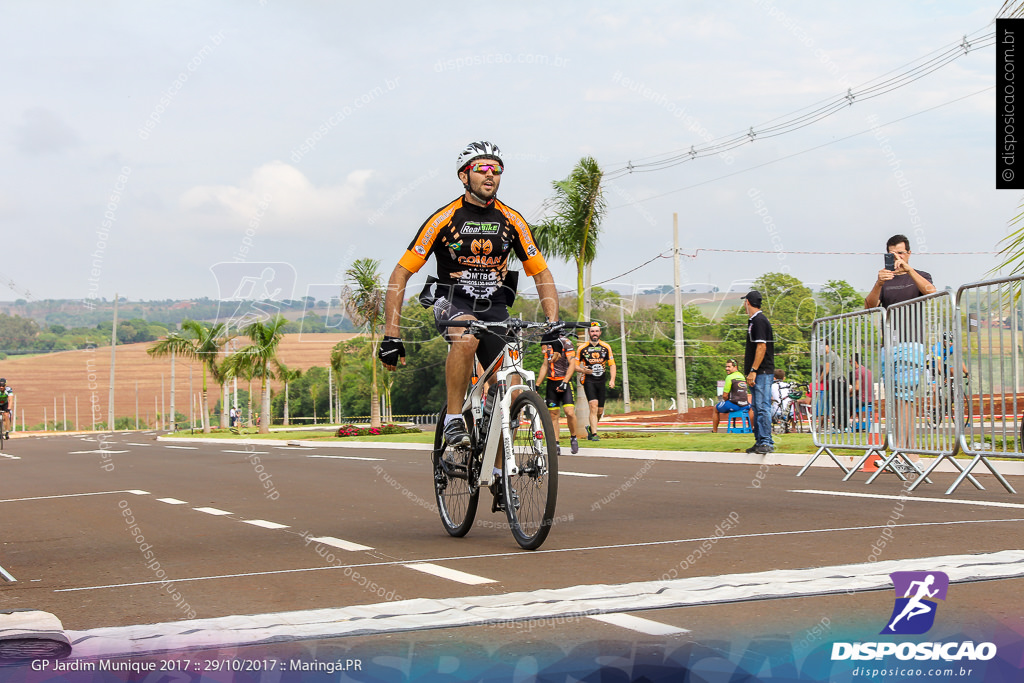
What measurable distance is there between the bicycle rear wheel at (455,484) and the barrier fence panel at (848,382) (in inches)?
211

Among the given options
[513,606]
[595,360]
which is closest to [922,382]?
[513,606]

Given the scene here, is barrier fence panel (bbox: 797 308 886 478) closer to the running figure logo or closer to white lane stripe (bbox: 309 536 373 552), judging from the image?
white lane stripe (bbox: 309 536 373 552)

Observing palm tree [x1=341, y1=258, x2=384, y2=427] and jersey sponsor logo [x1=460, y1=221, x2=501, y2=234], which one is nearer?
jersey sponsor logo [x1=460, y1=221, x2=501, y2=234]

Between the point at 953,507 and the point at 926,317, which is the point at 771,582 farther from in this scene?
the point at 926,317

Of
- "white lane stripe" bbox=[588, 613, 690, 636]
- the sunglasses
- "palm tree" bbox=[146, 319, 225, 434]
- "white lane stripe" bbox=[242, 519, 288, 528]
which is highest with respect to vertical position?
"palm tree" bbox=[146, 319, 225, 434]

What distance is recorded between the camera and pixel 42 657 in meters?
3.90

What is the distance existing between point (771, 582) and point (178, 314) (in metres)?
71.3

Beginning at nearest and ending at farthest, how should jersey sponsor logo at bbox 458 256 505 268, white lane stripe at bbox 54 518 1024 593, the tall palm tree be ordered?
1. white lane stripe at bbox 54 518 1024 593
2. jersey sponsor logo at bbox 458 256 505 268
3. the tall palm tree

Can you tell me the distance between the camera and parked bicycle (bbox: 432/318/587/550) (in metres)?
6.27

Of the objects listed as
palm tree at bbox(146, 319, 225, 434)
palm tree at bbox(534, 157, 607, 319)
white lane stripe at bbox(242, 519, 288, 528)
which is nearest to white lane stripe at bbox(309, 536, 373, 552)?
white lane stripe at bbox(242, 519, 288, 528)

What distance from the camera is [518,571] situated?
224 inches

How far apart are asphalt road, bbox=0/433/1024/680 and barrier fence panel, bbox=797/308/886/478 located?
842mm

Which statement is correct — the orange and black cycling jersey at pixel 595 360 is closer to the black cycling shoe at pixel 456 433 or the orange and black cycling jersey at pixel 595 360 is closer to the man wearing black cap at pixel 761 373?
the man wearing black cap at pixel 761 373

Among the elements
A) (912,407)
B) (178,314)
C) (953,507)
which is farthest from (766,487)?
(178,314)
